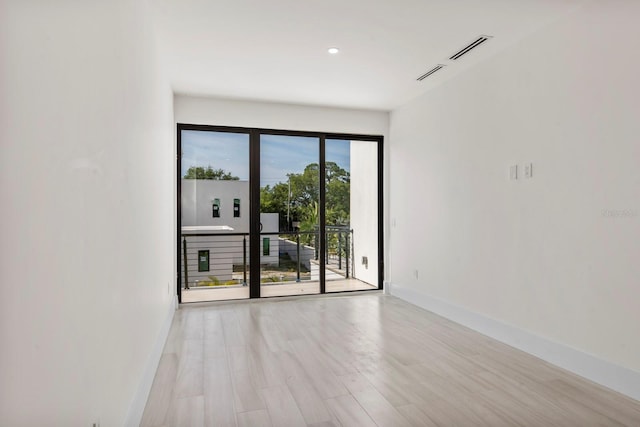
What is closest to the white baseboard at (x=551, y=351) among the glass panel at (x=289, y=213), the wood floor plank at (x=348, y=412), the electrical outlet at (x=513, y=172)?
the electrical outlet at (x=513, y=172)

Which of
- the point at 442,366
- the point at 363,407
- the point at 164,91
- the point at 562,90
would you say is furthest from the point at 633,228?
the point at 164,91

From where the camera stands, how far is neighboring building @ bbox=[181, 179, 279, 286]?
5.07m

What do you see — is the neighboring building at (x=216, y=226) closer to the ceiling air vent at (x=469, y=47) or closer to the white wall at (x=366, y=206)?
the white wall at (x=366, y=206)

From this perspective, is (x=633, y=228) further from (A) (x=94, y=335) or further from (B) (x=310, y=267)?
(B) (x=310, y=267)

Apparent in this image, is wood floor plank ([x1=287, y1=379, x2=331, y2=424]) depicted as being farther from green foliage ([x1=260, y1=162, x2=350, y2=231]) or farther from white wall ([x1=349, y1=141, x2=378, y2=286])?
white wall ([x1=349, y1=141, x2=378, y2=286])

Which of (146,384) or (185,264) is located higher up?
(185,264)

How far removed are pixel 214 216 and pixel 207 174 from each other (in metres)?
0.56

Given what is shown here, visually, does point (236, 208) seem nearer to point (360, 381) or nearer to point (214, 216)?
point (214, 216)

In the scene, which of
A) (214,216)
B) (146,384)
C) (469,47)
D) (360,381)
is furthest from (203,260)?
(469,47)

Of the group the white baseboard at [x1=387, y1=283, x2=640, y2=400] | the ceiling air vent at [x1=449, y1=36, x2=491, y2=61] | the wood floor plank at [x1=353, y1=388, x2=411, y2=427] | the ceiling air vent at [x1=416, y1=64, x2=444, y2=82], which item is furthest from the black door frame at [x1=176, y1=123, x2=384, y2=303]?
the wood floor plank at [x1=353, y1=388, x2=411, y2=427]

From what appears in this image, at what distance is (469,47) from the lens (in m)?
3.53

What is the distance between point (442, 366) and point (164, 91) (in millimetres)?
3519

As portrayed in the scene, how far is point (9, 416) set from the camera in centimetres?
79

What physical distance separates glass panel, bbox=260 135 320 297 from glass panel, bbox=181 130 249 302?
0.27 m
